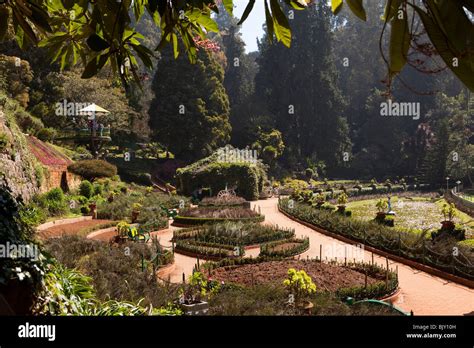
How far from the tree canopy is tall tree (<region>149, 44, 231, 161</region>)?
3656 centimetres

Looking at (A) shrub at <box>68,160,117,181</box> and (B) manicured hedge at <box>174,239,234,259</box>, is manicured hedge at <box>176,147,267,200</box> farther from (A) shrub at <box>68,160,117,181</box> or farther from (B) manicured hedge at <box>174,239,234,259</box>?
(B) manicured hedge at <box>174,239,234,259</box>

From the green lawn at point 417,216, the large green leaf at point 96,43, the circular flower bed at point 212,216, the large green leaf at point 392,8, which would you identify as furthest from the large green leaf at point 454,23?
the circular flower bed at point 212,216

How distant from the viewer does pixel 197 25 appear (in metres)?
2.68

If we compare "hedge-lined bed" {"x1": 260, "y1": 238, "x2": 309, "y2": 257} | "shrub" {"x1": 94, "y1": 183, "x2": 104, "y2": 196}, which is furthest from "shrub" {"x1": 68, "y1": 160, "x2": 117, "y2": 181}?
"hedge-lined bed" {"x1": 260, "y1": 238, "x2": 309, "y2": 257}

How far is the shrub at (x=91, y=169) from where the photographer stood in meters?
24.8

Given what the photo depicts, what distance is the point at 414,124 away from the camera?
5566cm

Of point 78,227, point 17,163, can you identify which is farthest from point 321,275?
point 17,163

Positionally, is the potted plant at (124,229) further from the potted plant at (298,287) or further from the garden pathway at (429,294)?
the potted plant at (298,287)

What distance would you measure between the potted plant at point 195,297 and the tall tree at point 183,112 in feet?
102

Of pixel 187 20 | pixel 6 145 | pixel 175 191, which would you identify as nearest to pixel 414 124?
pixel 175 191

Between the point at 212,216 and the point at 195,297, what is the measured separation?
582 inches

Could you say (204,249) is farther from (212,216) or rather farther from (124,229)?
(212,216)

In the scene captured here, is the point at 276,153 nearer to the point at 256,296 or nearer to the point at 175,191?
the point at 175,191

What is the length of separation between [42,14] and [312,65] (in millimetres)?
50192
